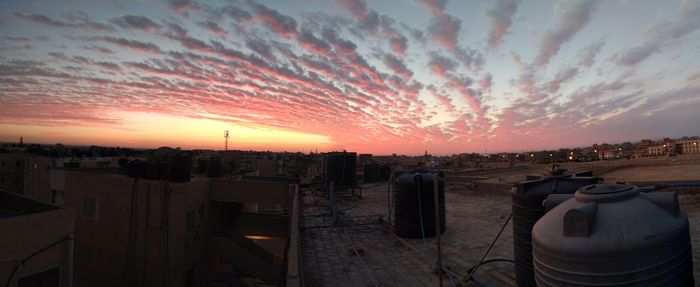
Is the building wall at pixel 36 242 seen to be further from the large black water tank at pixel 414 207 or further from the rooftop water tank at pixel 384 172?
the rooftop water tank at pixel 384 172

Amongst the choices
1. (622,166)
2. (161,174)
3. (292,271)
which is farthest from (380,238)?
(622,166)

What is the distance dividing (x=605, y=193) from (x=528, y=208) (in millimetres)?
1624

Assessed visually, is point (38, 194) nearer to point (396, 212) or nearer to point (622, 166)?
point (396, 212)

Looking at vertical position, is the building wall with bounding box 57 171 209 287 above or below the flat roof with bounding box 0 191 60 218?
below

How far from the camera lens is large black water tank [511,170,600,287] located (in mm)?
5211

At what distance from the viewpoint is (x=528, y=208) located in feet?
17.3

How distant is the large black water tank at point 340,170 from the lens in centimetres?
2050

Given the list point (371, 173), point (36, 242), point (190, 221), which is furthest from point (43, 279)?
point (371, 173)

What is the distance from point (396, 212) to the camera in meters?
9.70

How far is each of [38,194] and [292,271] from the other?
57.9m

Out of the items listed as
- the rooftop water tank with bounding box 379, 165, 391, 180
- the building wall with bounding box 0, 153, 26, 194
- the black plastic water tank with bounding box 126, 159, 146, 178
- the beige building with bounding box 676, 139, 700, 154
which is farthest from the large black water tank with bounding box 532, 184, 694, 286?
the beige building with bounding box 676, 139, 700, 154

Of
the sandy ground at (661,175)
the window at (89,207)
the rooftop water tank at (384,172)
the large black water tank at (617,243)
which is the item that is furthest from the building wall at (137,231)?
the sandy ground at (661,175)

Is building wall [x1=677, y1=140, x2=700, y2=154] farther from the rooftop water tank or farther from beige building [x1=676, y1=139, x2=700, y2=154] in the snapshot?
the rooftop water tank

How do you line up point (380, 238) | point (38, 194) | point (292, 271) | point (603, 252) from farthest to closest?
point (38, 194) < point (380, 238) < point (292, 271) < point (603, 252)
